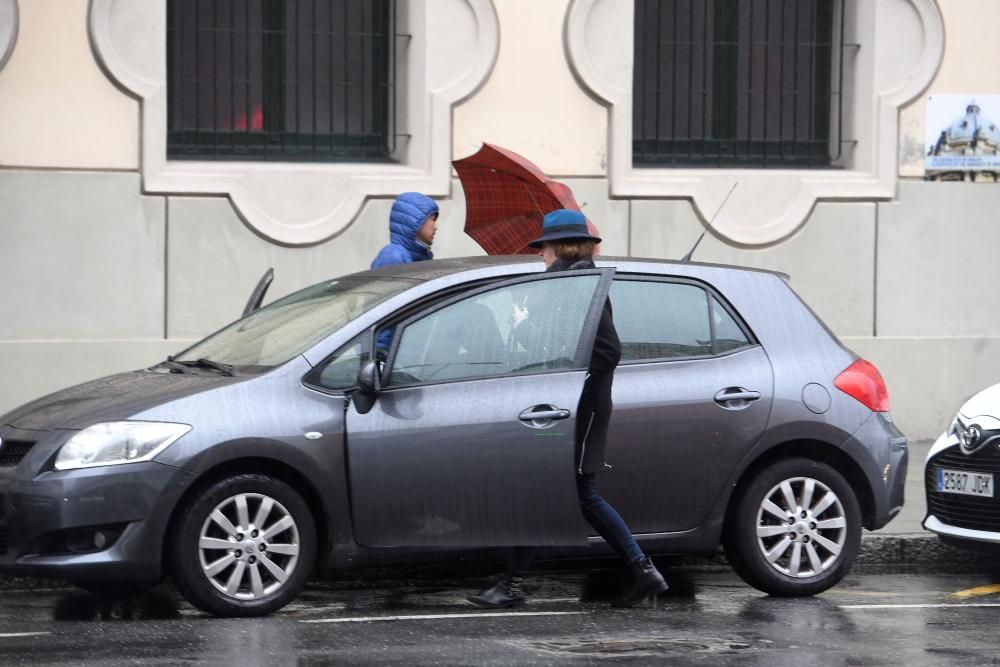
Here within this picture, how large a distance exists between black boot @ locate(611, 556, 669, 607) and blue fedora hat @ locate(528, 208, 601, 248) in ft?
4.55

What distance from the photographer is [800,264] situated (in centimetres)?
1366

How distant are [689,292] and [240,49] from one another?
5.84m

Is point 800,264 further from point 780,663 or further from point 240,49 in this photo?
point 780,663

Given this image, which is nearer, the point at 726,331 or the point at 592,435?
the point at 592,435

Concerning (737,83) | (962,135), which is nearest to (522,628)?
(737,83)

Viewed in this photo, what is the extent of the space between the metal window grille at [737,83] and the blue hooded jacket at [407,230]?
4612 mm

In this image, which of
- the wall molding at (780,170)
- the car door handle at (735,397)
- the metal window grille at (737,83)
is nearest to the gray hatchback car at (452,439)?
the car door handle at (735,397)

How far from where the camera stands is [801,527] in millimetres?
8078

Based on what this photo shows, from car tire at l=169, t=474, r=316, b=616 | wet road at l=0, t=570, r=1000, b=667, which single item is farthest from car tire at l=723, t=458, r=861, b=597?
car tire at l=169, t=474, r=316, b=616

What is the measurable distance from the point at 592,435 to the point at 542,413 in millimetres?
228

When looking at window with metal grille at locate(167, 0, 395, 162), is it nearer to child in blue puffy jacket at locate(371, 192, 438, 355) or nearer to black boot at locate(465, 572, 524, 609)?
child in blue puffy jacket at locate(371, 192, 438, 355)

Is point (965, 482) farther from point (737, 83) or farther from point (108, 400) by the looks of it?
point (737, 83)

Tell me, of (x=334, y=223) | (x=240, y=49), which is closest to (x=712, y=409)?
(x=334, y=223)

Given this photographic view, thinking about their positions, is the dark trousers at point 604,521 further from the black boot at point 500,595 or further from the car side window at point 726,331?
the car side window at point 726,331
